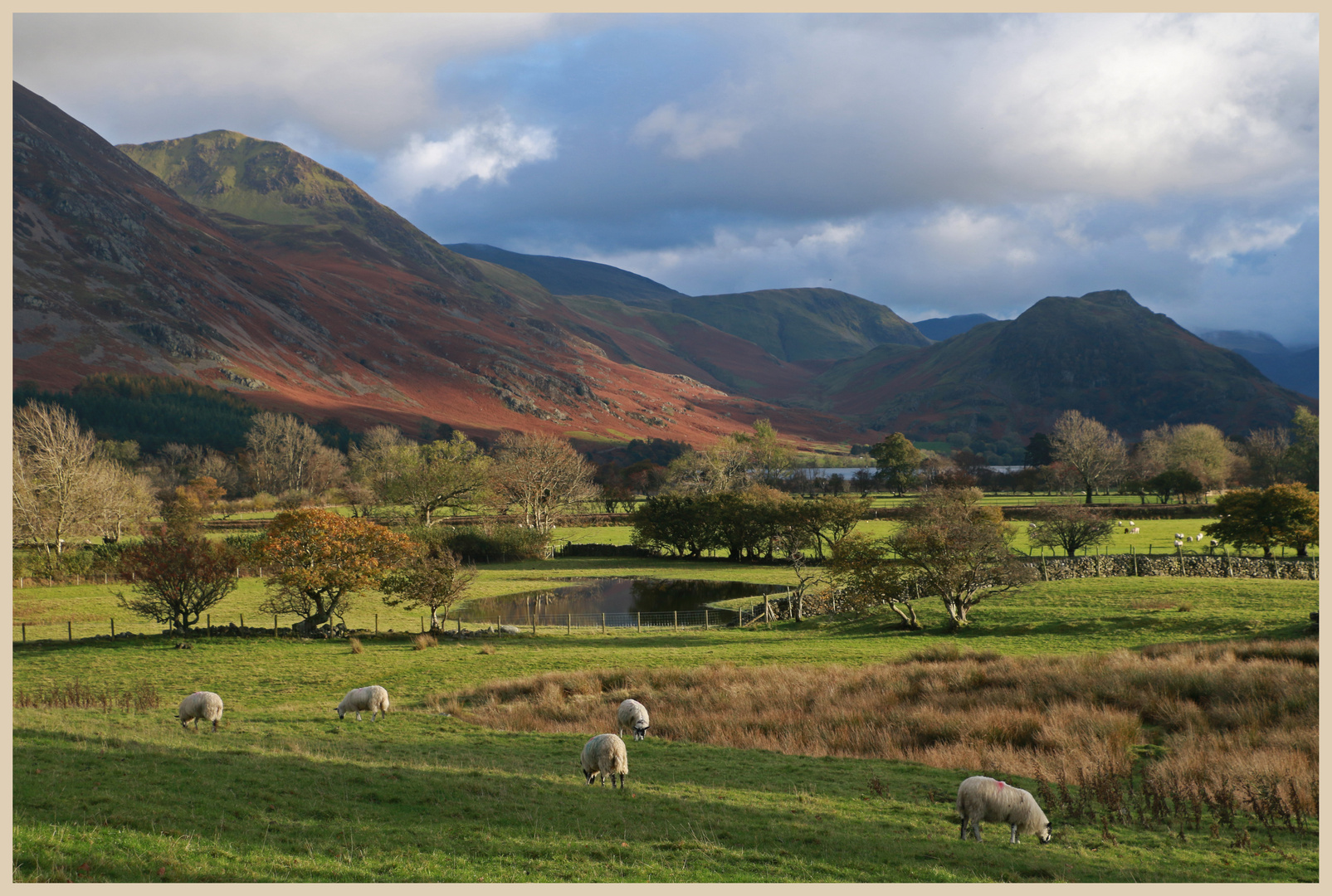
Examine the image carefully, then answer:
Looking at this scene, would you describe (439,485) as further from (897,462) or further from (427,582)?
(897,462)

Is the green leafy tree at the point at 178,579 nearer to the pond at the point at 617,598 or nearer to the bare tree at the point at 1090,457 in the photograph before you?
the pond at the point at 617,598

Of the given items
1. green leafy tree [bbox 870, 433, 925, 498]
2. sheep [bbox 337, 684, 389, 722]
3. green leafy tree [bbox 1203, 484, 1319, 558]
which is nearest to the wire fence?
sheep [bbox 337, 684, 389, 722]

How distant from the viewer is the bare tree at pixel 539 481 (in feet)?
287

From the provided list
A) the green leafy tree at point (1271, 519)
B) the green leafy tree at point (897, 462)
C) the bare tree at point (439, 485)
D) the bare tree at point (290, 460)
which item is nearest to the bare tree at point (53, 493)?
the bare tree at point (439, 485)

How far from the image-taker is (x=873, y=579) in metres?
40.1

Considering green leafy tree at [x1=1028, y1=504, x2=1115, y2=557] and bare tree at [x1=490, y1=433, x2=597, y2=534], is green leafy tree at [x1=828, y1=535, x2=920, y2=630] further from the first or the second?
bare tree at [x1=490, y1=433, x2=597, y2=534]

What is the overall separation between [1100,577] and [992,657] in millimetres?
23280

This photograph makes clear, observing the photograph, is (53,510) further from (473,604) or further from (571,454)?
(571,454)

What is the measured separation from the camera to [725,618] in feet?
154

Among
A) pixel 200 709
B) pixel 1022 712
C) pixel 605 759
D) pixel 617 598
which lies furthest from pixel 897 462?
pixel 605 759

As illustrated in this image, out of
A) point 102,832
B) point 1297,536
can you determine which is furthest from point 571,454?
point 102,832

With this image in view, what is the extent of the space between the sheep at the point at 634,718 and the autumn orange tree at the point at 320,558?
23415 mm

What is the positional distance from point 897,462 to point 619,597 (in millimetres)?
86945

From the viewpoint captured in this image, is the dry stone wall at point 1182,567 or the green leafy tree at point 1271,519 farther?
the green leafy tree at point 1271,519
